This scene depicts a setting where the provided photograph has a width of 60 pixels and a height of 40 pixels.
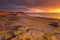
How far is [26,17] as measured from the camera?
1782mm

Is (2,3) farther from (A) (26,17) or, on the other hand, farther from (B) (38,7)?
(B) (38,7)

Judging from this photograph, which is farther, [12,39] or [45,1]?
[45,1]

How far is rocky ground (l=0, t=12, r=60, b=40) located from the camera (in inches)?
53.6

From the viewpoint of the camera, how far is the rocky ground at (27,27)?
1362mm

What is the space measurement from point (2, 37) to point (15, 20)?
0.42m

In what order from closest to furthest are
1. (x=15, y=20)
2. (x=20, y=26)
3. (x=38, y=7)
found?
(x=20, y=26)
(x=15, y=20)
(x=38, y=7)

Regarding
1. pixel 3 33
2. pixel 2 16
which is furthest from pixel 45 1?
pixel 3 33

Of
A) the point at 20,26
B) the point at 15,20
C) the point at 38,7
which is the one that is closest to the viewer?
the point at 20,26

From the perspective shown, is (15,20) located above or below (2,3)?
below

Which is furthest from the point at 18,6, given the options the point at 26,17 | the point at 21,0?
the point at 26,17

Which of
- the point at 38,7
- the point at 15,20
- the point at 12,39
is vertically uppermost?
the point at 38,7

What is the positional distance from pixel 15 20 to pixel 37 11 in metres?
0.36

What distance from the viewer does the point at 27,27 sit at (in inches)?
60.1

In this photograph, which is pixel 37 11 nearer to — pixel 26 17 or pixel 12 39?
pixel 26 17
